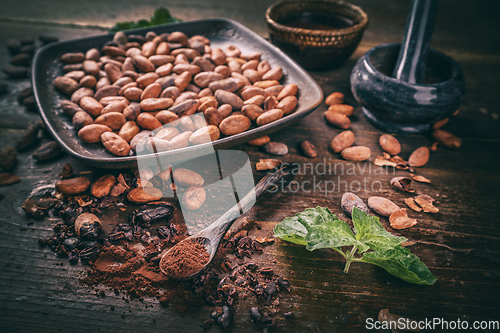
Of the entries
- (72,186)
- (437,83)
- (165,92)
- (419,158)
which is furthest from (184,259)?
(437,83)

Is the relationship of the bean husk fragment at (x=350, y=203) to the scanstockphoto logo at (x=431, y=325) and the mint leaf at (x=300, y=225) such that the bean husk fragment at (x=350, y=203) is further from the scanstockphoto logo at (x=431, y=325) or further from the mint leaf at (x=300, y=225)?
the scanstockphoto logo at (x=431, y=325)

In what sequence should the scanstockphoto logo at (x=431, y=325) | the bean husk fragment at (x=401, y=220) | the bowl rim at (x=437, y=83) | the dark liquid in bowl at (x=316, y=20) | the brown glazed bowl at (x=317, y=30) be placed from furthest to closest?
the dark liquid in bowl at (x=316, y=20), the brown glazed bowl at (x=317, y=30), the bowl rim at (x=437, y=83), the bean husk fragment at (x=401, y=220), the scanstockphoto logo at (x=431, y=325)

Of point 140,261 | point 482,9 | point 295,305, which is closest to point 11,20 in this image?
point 140,261

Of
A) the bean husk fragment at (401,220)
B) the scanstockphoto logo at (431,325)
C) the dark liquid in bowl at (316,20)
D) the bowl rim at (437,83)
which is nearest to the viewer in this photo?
the scanstockphoto logo at (431,325)

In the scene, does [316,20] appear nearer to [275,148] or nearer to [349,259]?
[275,148]

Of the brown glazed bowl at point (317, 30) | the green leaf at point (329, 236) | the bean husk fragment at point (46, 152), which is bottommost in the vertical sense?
the green leaf at point (329, 236)

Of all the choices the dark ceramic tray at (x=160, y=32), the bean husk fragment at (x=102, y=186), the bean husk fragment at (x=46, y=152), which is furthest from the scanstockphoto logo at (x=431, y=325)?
the bean husk fragment at (x=46, y=152)
